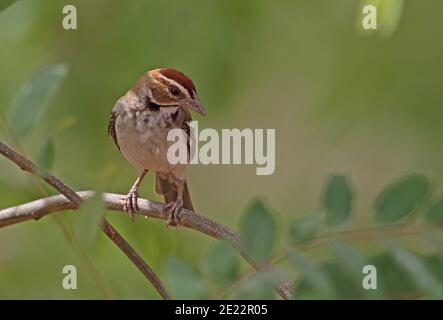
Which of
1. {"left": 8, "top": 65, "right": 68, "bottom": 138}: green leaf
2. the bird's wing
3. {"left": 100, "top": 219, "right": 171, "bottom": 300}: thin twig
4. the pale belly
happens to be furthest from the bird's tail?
{"left": 8, "top": 65, "right": 68, "bottom": 138}: green leaf

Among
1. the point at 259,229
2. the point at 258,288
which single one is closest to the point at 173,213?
the point at 259,229

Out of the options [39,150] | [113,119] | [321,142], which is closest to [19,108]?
[39,150]

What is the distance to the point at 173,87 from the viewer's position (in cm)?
304

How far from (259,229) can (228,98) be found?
1.71 m

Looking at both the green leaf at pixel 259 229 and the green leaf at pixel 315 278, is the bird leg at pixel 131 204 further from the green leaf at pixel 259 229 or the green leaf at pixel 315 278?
the green leaf at pixel 315 278

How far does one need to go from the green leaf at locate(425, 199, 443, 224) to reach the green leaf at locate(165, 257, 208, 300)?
1.73 feet

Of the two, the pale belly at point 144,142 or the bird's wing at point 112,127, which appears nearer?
the pale belly at point 144,142

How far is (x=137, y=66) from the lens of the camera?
3324 mm

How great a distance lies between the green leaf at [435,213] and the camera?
187 centimetres

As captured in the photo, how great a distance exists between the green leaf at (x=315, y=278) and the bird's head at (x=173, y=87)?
133 centimetres

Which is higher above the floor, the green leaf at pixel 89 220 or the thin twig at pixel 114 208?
the thin twig at pixel 114 208

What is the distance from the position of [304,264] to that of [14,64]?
6.72 feet

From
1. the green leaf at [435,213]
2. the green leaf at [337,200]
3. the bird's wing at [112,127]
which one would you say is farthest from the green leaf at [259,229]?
the bird's wing at [112,127]
